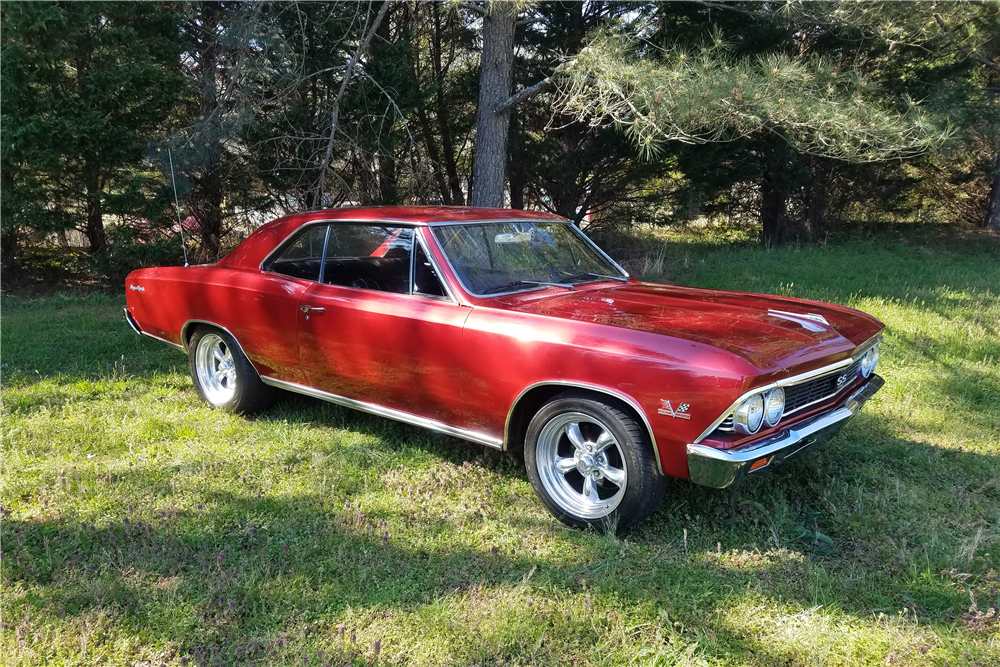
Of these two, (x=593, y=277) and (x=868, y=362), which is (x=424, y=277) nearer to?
(x=593, y=277)

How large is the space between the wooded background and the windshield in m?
3.03

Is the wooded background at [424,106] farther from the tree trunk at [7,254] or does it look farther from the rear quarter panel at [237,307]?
the rear quarter panel at [237,307]

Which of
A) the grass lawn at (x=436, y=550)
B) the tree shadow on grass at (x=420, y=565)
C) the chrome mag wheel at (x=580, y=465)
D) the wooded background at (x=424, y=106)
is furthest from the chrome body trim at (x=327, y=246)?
the wooded background at (x=424, y=106)

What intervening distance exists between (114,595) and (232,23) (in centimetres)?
755

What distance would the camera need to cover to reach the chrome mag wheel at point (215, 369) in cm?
491

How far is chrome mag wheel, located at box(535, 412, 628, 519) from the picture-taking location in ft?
10.6

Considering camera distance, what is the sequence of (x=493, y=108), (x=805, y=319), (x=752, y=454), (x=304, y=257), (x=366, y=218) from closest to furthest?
(x=752, y=454) → (x=805, y=319) → (x=366, y=218) → (x=304, y=257) → (x=493, y=108)

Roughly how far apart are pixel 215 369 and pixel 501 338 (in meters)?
2.72

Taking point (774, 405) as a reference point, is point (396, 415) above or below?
below

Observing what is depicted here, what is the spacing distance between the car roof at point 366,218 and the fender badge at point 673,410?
5.81 feet

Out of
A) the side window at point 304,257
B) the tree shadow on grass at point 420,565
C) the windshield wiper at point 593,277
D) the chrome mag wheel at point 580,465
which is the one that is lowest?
the tree shadow on grass at point 420,565

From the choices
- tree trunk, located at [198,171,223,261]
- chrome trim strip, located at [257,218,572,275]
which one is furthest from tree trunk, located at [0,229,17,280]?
chrome trim strip, located at [257,218,572,275]

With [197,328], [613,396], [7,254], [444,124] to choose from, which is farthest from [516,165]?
[613,396]

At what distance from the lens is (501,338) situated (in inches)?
131
